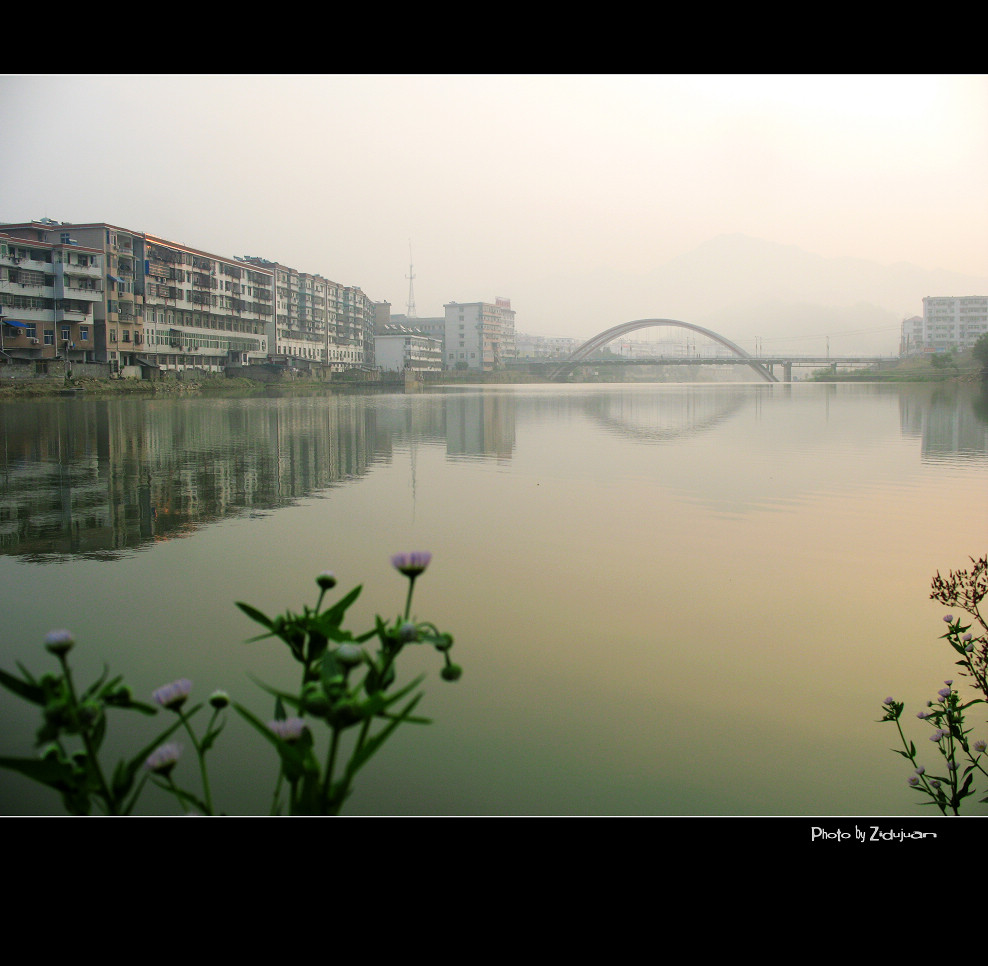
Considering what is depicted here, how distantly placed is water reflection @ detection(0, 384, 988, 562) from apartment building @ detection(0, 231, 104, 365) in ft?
16.2

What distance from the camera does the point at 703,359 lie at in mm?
33625

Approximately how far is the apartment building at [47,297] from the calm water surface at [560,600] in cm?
1383

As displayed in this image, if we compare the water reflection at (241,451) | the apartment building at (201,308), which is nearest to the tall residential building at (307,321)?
the apartment building at (201,308)

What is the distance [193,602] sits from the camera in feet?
8.67

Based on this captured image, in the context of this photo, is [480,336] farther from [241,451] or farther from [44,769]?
[44,769]

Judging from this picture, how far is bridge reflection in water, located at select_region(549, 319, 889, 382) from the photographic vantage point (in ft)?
101

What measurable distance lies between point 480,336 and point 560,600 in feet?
121

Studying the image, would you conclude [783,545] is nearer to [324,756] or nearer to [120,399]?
[324,756]

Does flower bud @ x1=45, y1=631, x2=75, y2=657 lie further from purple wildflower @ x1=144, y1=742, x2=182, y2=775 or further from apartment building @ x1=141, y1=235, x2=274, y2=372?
apartment building @ x1=141, y1=235, x2=274, y2=372

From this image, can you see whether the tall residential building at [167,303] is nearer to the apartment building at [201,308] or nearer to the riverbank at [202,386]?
the apartment building at [201,308]

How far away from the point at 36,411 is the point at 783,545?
13350 mm
